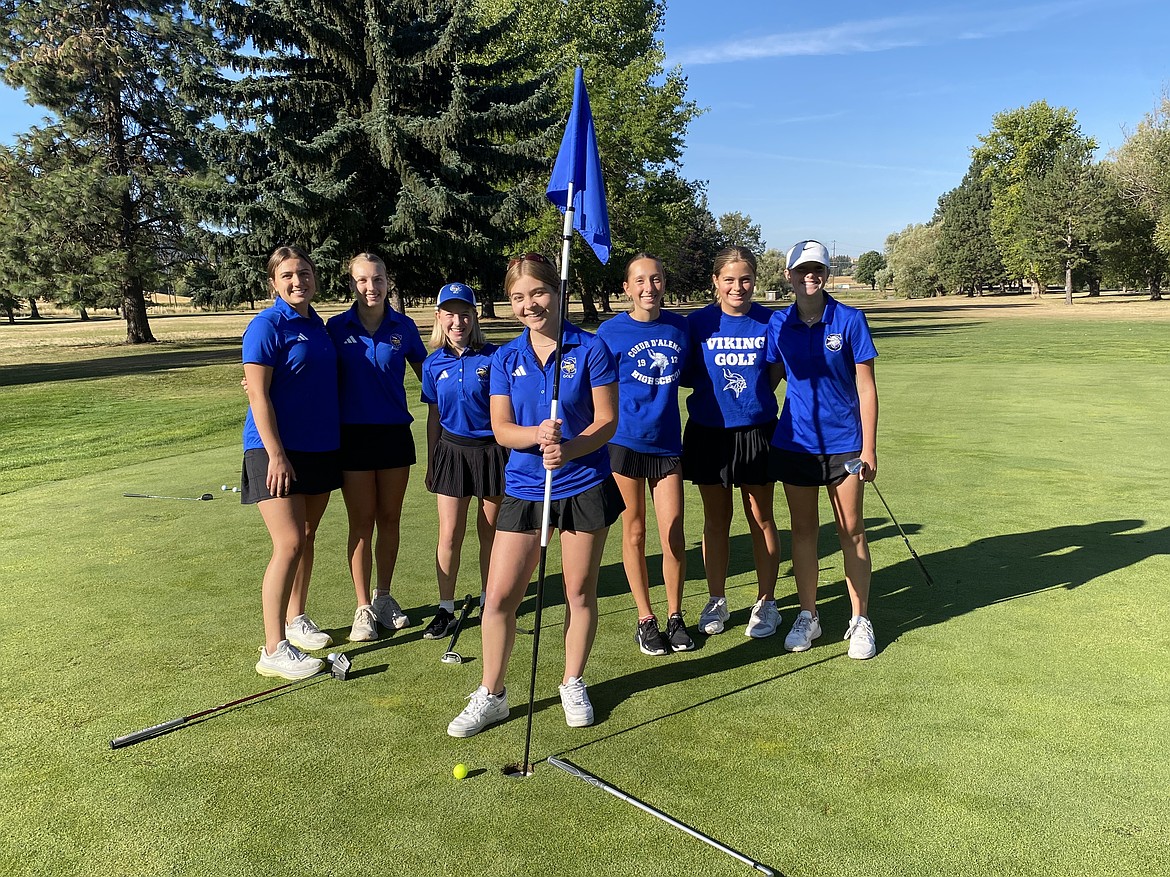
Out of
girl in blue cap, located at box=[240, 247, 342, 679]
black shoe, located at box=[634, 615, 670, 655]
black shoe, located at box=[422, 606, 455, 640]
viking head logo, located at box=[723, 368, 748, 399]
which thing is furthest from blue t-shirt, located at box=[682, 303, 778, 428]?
girl in blue cap, located at box=[240, 247, 342, 679]

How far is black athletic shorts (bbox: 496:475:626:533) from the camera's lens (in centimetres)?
316

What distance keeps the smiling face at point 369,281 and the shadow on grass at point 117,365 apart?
19939 mm

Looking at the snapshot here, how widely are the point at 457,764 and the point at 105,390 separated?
1944 centimetres

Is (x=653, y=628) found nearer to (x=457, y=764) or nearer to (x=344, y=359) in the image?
(x=457, y=764)

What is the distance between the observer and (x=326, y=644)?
13.6 feet

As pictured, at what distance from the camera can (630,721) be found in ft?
10.7

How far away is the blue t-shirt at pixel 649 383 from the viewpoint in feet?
13.1

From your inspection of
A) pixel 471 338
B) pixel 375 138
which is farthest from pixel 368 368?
pixel 375 138

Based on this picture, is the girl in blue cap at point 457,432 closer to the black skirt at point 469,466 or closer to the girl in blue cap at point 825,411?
the black skirt at point 469,466

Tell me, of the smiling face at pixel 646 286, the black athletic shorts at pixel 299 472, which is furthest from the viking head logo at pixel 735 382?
the black athletic shorts at pixel 299 472

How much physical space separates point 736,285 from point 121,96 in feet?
112

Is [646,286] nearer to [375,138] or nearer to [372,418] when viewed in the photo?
[372,418]

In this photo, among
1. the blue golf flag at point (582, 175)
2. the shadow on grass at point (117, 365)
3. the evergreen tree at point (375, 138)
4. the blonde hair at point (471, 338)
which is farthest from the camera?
the evergreen tree at point (375, 138)

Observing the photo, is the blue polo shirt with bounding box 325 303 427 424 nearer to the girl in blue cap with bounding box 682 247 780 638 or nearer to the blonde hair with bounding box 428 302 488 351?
the blonde hair with bounding box 428 302 488 351
